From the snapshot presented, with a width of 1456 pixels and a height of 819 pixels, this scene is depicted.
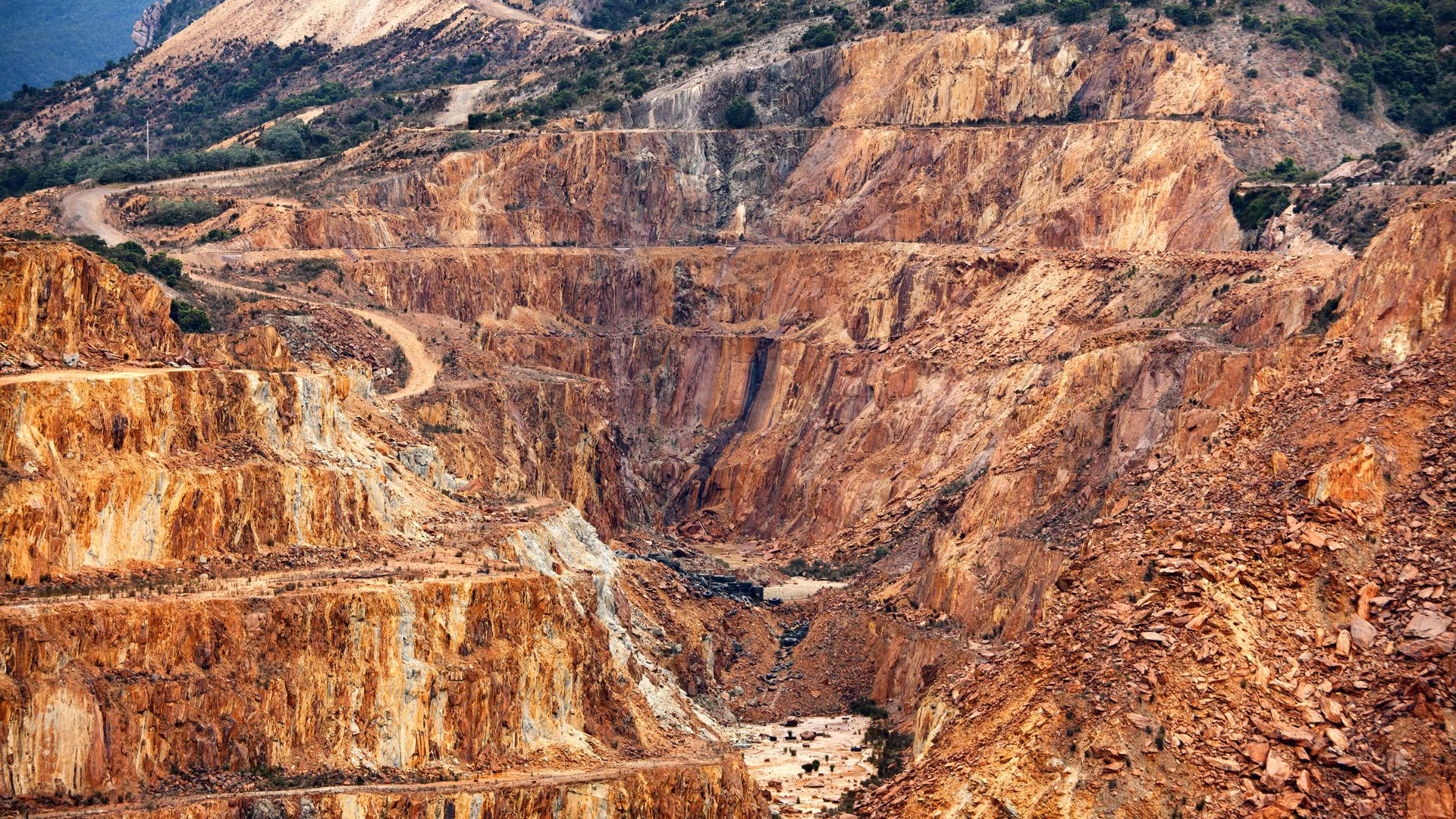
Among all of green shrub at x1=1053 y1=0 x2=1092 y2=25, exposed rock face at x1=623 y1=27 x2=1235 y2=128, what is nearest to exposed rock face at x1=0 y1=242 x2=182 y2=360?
exposed rock face at x1=623 y1=27 x2=1235 y2=128

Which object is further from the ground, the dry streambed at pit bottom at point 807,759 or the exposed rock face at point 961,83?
the exposed rock face at point 961,83

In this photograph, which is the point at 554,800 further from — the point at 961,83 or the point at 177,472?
the point at 961,83

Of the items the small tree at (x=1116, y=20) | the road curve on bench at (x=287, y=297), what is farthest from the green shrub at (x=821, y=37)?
the road curve on bench at (x=287, y=297)

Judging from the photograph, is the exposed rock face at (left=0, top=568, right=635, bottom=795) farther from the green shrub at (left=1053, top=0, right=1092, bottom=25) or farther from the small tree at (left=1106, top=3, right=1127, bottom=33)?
the green shrub at (left=1053, top=0, right=1092, bottom=25)

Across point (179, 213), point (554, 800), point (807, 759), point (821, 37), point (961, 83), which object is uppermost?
point (821, 37)

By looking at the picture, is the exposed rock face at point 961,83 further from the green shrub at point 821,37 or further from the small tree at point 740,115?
the green shrub at point 821,37

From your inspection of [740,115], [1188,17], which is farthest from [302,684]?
[1188,17]
